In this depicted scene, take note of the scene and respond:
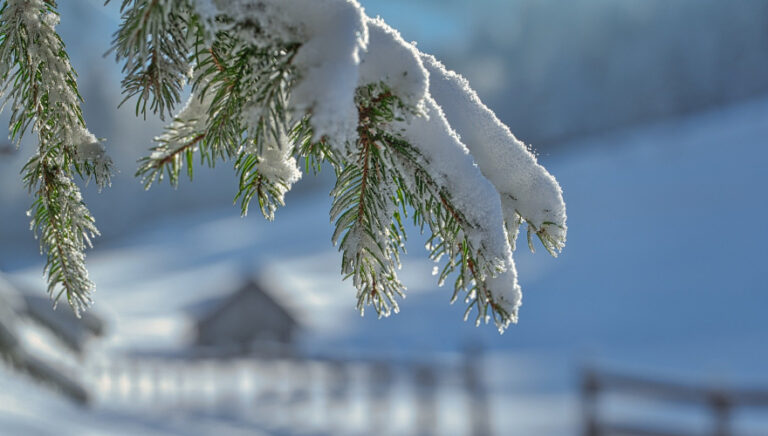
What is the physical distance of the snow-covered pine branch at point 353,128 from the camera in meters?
0.78

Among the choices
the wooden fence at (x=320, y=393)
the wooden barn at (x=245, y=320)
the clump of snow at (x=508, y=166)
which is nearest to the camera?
the clump of snow at (x=508, y=166)

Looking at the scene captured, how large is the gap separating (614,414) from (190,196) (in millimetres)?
58262

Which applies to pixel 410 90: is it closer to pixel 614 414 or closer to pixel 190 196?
pixel 614 414

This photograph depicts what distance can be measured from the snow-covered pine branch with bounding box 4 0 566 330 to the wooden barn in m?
23.8

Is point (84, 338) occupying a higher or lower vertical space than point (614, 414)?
lower

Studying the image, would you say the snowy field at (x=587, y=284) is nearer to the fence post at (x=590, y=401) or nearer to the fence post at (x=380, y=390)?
the fence post at (x=380, y=390)

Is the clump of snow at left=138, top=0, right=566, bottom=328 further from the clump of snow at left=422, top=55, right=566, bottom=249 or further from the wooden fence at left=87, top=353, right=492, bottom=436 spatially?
the wooden fence at left=87, top=353, right=492, bottom=436

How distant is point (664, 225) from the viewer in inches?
1492

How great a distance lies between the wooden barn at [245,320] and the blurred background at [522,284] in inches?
3.3

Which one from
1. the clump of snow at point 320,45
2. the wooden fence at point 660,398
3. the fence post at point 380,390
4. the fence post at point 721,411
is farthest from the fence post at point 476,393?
the clump of snow at point 320,45

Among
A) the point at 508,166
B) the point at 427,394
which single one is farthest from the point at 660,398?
the point at 508,166

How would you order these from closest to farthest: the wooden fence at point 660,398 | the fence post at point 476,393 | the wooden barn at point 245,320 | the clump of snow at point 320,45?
1. the clump of snow at point 320,45
2. the wooden fence at point 660,398
3. the fence post at point 476,393
4. the wooden barn at point 245,320

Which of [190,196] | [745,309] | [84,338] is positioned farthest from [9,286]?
[190,196]

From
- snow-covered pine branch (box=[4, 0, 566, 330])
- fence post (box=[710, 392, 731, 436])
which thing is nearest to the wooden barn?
fence post (box=[710, 392, 731, 436])
